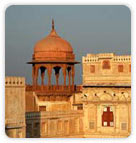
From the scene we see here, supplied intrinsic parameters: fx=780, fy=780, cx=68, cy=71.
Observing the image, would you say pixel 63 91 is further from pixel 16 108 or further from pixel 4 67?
pixel 4 67

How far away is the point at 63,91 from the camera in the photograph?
3046 inches

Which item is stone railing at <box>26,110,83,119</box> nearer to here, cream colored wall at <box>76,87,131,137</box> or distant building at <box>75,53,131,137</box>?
cream colored wall at <box>76,87,131,137</box>

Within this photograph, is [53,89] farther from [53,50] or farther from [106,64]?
[106,64]

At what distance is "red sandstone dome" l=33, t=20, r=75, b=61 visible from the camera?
3056 inches

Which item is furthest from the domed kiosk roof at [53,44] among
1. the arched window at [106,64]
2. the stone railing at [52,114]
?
the stone railing at [52,114]

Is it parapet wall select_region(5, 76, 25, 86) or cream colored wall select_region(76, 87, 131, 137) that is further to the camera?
cream colored wall select_region(76, 87, 131, 137)

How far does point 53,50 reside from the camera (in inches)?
3078

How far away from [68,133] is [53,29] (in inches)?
439

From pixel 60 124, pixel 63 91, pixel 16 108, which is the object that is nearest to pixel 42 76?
pixel 63 91

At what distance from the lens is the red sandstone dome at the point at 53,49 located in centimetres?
7762

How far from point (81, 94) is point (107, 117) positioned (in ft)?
15.5

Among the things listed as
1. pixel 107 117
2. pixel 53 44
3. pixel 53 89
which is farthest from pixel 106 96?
pixel 53 44

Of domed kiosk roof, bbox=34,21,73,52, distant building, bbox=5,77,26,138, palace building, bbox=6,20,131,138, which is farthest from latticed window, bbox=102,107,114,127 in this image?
distant building, bbox=5,77,26,138

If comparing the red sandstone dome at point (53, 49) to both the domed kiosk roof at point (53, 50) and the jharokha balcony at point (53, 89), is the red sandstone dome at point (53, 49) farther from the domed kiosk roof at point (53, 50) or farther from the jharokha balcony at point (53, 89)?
the jharokha balcony at point (53, 89)
